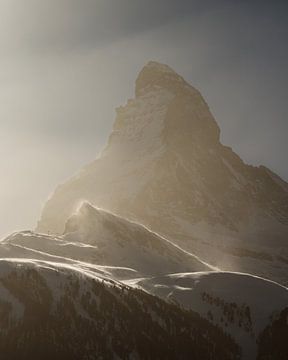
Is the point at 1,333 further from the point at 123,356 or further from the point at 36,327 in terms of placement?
the point at 123,356

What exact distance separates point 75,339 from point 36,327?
A: 11356mm

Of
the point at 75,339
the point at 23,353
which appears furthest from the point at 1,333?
the point at 75,339

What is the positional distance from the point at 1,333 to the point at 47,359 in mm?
14209

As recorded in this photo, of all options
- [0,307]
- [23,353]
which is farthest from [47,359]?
[0,307]

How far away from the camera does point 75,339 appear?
19750 cm

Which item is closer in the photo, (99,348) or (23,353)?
(23,353)

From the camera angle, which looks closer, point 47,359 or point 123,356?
point 47,359

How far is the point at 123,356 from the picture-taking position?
200 m

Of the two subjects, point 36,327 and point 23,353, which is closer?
point 23,353

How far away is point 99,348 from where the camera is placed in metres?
197

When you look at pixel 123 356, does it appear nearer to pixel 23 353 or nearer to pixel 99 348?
pixel 99 348

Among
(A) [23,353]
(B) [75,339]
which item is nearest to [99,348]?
(B) [75,339]

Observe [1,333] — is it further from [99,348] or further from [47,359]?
[99,348]

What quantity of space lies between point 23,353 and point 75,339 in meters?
18.9
